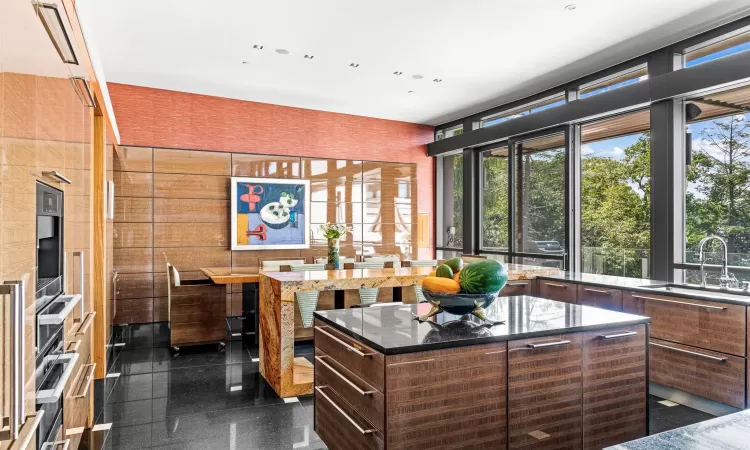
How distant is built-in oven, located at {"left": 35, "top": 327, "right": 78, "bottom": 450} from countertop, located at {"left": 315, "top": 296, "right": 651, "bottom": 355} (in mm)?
1026

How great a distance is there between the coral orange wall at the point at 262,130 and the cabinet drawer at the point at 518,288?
471cm

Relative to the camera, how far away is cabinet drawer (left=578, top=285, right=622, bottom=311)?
3816mm

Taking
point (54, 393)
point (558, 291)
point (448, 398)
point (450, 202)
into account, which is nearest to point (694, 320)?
point (558, 291)

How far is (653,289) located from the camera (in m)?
3.61

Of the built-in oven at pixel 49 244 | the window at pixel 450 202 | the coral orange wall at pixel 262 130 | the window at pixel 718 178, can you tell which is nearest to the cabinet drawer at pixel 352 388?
the built-in oven at pixel 49 244

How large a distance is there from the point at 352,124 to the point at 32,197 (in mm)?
7246

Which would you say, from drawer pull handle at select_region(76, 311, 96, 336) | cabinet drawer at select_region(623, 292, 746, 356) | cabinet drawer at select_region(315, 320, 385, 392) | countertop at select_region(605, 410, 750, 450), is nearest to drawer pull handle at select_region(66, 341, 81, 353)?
drawer pull handle at select_region(76, 311, 96, 336)

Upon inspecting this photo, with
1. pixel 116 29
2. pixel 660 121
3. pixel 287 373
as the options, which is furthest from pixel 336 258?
pixel 660 121

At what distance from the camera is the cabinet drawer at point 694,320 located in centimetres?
311

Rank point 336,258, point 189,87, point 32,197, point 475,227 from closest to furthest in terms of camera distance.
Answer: point 32,197, point 336,258, point 189,87, point 475,227

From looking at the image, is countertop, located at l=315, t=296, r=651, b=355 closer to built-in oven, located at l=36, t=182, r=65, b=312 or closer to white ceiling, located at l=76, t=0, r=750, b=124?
built-in oven, located at l=36, t=182, r=65, b=312

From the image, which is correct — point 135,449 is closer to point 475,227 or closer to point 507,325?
point 507,325

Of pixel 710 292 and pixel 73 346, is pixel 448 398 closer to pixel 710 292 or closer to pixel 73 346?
pixel 73 346

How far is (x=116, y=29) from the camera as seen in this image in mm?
4828
